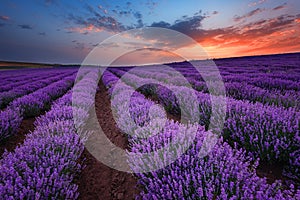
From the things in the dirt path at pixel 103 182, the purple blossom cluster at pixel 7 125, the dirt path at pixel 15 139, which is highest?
the purple blossom cluster at pixel 7 125

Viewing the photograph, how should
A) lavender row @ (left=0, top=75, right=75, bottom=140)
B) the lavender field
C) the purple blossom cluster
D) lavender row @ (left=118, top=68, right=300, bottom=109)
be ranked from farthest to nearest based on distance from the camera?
lavender row @ (left=118, top=68, right=300, bottom=109) → lavender row @ (left=0, top=75, right=75, bottom=140) → the purple blossom cluster → the lavender field

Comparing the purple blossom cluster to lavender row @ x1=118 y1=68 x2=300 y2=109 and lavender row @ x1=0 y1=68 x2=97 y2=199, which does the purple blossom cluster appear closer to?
lavender row @ x1=0 y1=68 x2=97 y2=199

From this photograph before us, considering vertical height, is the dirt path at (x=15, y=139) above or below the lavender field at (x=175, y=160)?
below

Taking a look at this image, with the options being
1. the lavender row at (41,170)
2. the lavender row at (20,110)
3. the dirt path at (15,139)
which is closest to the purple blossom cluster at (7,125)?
the lavender row at (20,110)

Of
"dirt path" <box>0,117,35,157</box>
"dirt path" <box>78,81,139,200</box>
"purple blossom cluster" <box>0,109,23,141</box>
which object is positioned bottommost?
"dirt path" <box>78,81,139,200</box>

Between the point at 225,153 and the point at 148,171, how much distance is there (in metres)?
0.82

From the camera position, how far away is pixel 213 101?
3.60 meters

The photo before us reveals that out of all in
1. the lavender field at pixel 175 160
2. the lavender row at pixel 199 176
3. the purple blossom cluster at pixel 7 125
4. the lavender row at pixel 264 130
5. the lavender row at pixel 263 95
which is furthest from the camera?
the lavender row at pixel 263 95

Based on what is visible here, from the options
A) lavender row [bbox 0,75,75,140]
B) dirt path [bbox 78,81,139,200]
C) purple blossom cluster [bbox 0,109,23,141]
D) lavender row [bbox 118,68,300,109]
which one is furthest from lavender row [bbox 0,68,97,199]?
lavender row [bbox 118,68,300,109]

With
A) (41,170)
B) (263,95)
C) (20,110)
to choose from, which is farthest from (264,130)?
(20,110)

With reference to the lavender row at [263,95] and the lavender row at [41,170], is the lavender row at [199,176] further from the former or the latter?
the lavender row at [263,95]

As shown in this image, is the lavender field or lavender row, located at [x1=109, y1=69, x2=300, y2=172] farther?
lavender row, located at [x1=109, y1=69, x2=300, y2=172]

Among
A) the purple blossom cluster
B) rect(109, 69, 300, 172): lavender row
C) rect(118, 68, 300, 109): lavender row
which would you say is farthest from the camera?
rect(118, 68, 300, 109): lavender row

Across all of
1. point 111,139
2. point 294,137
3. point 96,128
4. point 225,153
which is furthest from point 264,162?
point 96,128
